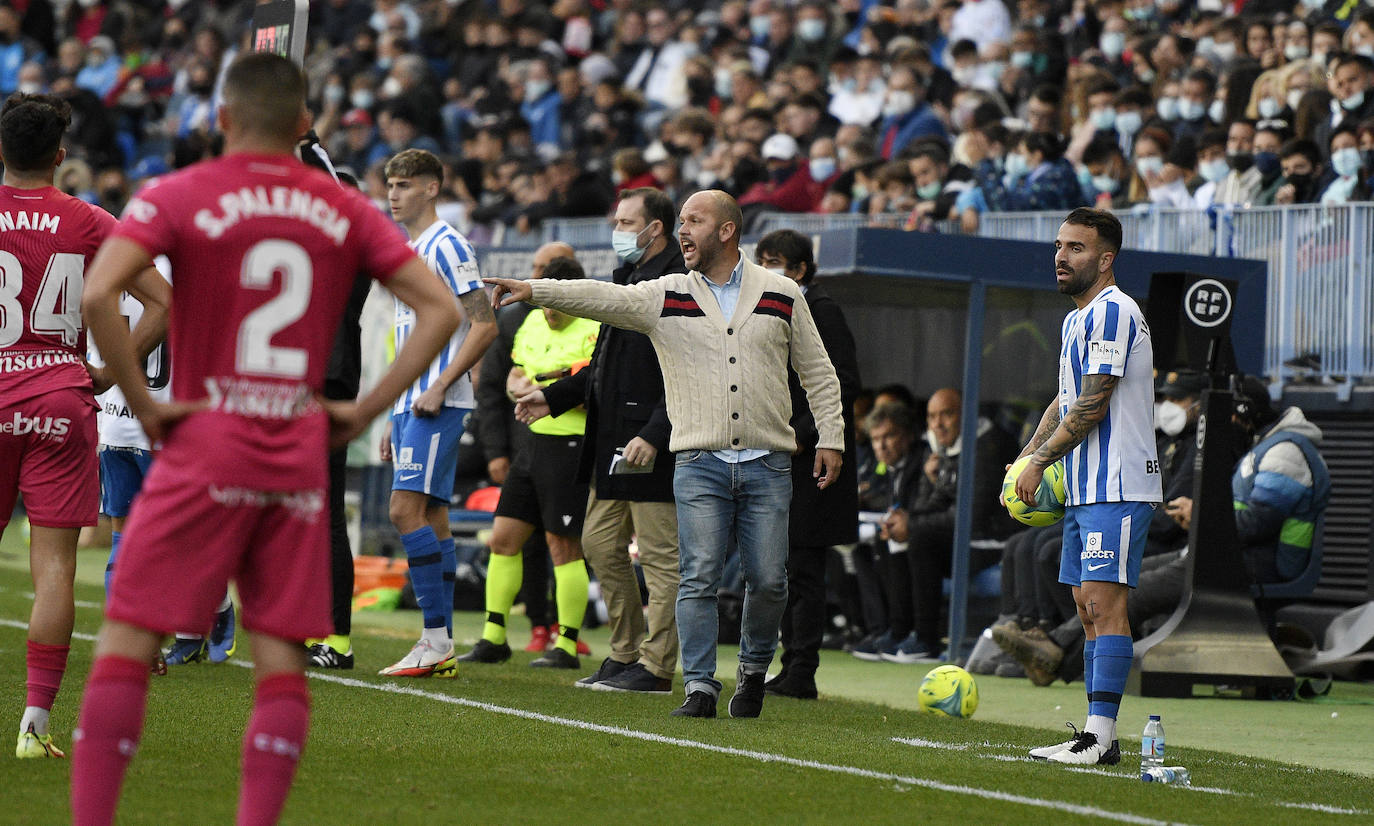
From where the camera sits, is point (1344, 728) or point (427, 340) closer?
point (427, 340)

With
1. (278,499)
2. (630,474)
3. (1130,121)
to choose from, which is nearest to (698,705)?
(630,474)

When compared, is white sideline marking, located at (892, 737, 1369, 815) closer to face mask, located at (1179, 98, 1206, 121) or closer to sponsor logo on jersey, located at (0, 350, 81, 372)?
sponsor logo on jersey, located at (0, 350, 81, 372)

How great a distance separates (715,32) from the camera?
22016 mm

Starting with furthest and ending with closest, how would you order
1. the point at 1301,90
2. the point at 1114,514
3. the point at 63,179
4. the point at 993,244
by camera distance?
the point at 63,179
the point at 1301,90
the point at 993,244
the point at 1114,514

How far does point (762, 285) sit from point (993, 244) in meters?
3.88

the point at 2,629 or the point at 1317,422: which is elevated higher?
the point at 1317,422

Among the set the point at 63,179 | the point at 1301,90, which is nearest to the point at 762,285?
the point at 1301,90

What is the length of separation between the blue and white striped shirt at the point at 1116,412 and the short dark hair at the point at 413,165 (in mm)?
3525

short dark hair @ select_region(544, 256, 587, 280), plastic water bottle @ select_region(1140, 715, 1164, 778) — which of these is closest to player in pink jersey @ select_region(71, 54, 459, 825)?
plastic water bottle @ select_region(1140, 715, 1164, 778)

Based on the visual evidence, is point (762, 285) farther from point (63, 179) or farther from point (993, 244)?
point (63, 179)

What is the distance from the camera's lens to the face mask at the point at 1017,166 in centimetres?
1434

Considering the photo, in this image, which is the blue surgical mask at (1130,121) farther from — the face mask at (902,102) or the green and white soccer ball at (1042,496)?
the green and white soccer ball at (1042,496)

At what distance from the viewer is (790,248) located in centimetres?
890

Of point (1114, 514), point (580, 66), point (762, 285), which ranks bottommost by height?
point (1114, 514)
